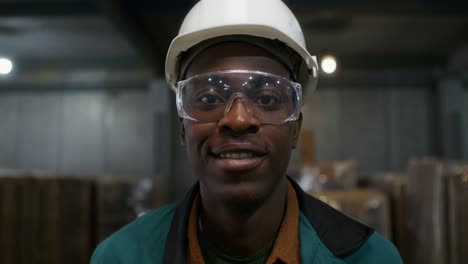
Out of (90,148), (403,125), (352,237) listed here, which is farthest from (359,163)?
(352,237)

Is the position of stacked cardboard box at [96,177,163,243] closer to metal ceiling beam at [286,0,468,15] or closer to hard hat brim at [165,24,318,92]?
metal ceiling beam at [286,0,468,15]

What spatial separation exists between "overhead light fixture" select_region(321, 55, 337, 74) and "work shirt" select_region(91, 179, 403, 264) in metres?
3.97

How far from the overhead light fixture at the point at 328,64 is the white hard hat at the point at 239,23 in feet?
12.6

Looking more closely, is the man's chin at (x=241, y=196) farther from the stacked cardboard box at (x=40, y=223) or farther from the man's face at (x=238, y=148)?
the stacked cardboard box at (x=40, y=223)

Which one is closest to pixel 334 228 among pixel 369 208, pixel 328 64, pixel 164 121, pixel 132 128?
pixel 369 208

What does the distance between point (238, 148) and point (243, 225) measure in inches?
11.9

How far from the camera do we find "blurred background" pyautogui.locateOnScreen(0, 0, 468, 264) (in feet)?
12.9

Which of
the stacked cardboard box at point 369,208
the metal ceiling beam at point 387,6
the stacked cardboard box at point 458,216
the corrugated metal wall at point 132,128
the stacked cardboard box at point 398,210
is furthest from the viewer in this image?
the corrugated metal wall at point 132,128

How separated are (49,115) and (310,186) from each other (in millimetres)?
8839

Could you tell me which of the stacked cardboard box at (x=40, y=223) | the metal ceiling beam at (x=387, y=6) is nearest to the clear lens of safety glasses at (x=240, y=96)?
the stacked cardboard box at (x=40, y=223)

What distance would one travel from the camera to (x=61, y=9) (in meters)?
6.11

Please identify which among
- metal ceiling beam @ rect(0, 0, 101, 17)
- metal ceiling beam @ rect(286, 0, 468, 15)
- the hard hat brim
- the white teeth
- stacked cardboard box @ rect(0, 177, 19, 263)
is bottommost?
stacked cardboard box @ rect(0, 177, 19, 263)

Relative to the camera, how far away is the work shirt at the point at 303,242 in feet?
4.72

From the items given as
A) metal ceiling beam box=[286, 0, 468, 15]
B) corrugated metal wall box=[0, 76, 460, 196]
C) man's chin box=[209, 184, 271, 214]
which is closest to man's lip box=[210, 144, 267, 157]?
man's chin box=[209, 184, 271, 214]
